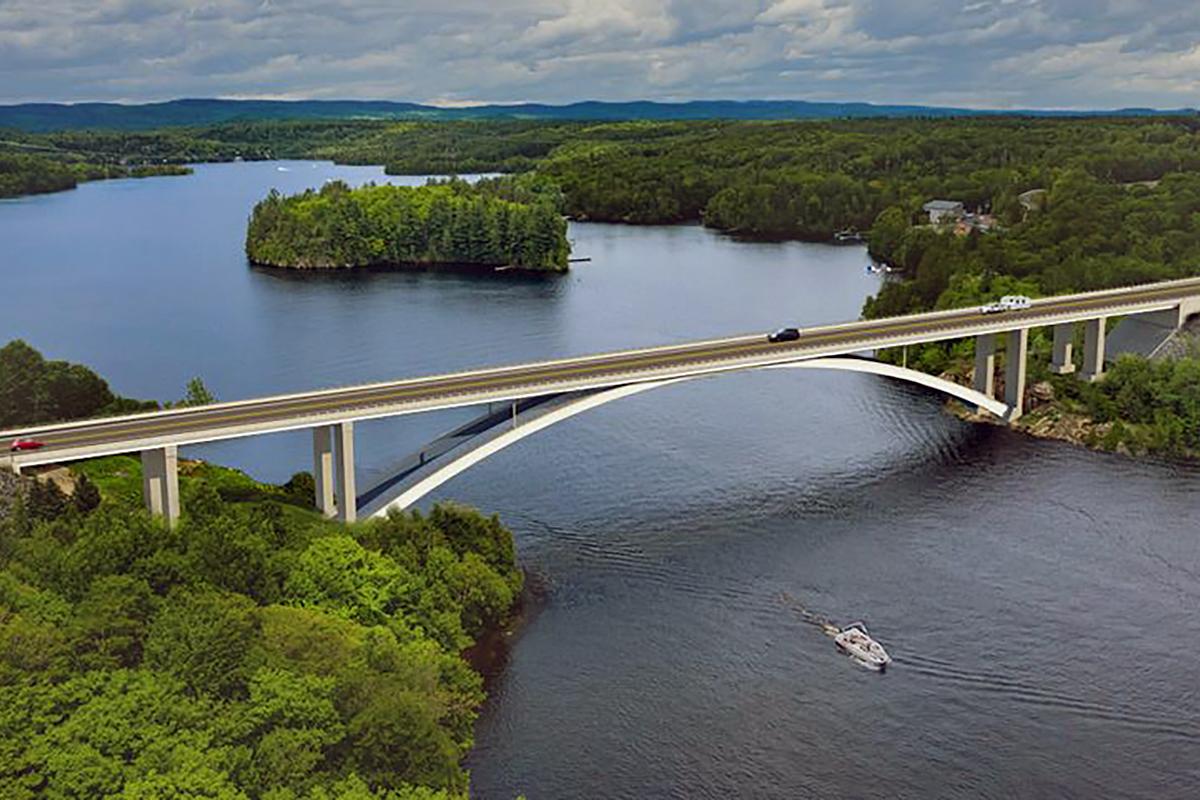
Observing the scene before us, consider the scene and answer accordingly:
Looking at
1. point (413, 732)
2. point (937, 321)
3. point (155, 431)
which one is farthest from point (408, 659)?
point (937, 321)

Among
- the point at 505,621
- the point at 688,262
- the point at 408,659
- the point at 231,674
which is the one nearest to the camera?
the point at 231,674

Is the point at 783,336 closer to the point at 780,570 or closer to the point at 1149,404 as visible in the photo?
the point at 780,570

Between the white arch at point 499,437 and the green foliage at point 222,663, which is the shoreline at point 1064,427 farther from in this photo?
the green foliage at point 222,663

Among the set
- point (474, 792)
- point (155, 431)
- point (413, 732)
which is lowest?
point (474, 792)

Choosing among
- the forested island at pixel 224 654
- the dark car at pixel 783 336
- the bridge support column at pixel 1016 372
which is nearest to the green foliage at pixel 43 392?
the forested island at pixel 224 654

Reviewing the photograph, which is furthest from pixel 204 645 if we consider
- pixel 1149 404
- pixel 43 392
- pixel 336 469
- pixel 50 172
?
pixel 50 172

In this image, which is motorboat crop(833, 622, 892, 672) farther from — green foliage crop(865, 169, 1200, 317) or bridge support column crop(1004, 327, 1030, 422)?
green foliage crop(865, 169, 1200, 317)

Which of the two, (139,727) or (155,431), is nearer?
(139,727)

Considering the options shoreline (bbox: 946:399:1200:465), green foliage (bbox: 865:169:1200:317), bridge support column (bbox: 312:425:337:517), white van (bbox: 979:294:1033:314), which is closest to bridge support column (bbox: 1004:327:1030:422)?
shoreline (bbox: 946:399:1200:465)

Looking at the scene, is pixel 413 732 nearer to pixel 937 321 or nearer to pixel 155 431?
pixel 155 431
